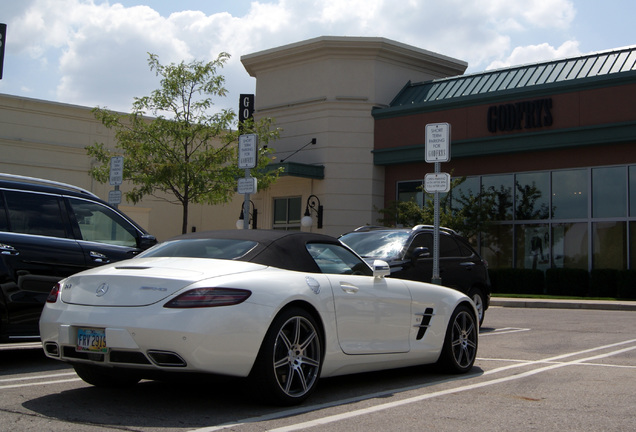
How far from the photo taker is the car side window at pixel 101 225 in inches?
342

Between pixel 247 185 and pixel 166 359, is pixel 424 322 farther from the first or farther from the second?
pixel 247 185

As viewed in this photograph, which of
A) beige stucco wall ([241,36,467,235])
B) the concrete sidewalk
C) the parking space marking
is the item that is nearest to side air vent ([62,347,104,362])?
the parking space marking

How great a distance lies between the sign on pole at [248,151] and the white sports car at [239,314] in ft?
19.2

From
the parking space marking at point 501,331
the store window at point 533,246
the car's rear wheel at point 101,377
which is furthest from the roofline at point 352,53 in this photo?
the car's rear wheel at point 101,377

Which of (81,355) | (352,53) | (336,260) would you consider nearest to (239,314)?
(81,355)

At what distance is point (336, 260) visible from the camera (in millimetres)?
6688

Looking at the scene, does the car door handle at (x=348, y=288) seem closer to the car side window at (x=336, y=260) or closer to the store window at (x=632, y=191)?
the car side window at (x=336, y=260)

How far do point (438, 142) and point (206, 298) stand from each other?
28.0 feet

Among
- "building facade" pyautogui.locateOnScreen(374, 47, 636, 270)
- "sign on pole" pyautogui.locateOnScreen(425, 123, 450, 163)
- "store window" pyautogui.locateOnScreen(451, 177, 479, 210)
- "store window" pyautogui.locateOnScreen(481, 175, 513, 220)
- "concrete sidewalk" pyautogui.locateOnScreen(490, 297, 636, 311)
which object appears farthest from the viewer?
"store window" pyautogui.locateOnScreen(451, 177, 479, 210)

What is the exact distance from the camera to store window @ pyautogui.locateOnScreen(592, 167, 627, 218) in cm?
2314

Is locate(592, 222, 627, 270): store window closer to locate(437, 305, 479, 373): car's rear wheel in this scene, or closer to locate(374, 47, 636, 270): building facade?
locate(374, 47, 636, 270): building facade

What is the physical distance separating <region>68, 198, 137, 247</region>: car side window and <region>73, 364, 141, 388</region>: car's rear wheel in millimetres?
2724

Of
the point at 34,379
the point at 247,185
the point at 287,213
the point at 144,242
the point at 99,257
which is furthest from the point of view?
the point at 287,213

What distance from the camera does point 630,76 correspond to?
22453mm
